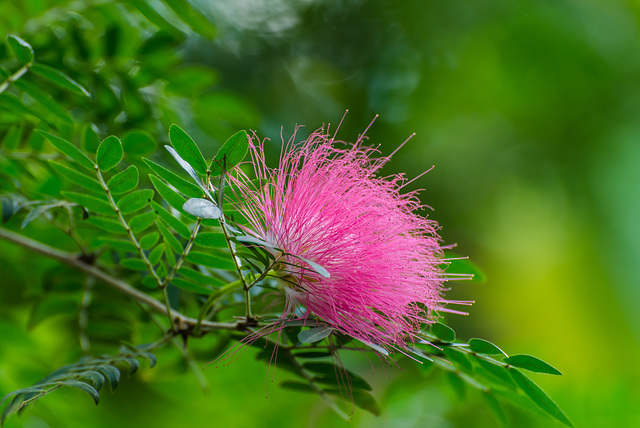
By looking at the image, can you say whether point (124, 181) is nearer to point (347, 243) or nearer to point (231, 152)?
point (231, 152)

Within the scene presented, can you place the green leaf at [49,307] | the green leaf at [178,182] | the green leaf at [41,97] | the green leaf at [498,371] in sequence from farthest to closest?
1. the green leaf at [49,307]
2. the green leaf at [41,97]
3. the green leaf at [498,371]
4. the green leaf at [178,182]

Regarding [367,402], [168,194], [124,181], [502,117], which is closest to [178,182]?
[168,194]

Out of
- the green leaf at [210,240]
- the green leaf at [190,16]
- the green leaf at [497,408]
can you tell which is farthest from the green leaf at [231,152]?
the green leaf at [497,408]

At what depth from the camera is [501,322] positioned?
353 cm

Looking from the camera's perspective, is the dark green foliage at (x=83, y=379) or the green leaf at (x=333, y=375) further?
the green leaf at (x=333, y=375)

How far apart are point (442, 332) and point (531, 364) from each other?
5.4 inches

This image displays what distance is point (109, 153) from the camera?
82 cm

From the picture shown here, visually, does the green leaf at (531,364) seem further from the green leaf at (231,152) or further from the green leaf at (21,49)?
the green leaf at (21,49)

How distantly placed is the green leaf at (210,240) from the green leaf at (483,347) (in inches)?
17.1

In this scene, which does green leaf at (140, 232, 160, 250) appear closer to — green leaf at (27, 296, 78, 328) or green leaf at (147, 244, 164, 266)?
green leaf at (147, 244, 164, 266)

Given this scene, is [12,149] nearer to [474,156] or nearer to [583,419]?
[583,419]

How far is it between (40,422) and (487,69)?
333 centimetres

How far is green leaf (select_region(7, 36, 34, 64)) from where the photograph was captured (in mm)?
903

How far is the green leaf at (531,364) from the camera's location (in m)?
0.76
